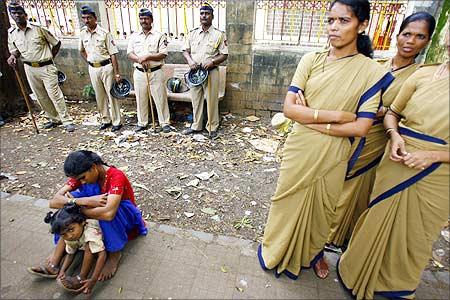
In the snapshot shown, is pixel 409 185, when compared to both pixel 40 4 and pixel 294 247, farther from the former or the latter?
pixel 40 4

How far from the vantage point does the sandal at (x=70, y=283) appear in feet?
6.97

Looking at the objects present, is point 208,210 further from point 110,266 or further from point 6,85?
point 6,85

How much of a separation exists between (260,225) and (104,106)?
4.03 meters

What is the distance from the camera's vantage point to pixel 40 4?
6559mm

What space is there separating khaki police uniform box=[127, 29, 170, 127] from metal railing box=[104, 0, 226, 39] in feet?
4.20

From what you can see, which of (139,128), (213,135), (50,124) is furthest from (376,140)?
(50,124)

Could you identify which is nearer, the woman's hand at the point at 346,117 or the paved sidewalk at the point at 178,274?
the woman's hand at the point at 346,117

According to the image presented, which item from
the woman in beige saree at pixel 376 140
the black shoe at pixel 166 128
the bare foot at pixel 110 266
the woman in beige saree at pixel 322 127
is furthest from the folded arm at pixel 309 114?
the black shoe at pixel 166 128

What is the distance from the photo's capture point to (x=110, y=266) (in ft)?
7.89

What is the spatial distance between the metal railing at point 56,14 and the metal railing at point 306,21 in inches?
170

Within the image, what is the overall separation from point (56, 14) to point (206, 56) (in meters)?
4.38

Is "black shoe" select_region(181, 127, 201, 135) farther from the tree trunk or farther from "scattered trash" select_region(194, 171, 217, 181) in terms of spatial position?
the tree trunk

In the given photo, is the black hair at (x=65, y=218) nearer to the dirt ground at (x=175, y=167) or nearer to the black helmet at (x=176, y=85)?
the dirt ground at (x=175, y=167)

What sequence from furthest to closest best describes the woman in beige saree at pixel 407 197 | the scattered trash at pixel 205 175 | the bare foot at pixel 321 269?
the scattered trash at pixel 205 175
the bare foot at pixel 321 269
the woman in beige saree at pixel 407 197
